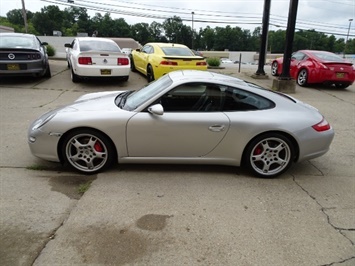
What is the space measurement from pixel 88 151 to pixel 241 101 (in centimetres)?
205

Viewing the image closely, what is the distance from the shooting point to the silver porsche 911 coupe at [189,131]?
372 cm

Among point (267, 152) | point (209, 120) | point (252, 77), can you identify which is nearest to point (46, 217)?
point (209, 120)

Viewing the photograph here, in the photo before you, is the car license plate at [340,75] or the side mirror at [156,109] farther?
the car license plate at [340,75]

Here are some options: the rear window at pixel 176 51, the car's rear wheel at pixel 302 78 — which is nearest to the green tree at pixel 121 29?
the car's rear wheel at pixel 302 78

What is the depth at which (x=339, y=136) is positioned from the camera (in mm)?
5891

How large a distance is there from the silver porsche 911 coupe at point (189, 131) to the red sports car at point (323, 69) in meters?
7.74

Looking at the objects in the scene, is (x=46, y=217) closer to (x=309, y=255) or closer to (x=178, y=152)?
(x=178, y=152)

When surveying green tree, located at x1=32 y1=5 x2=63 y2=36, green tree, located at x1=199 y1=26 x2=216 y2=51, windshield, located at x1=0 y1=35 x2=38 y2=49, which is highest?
green tree, located at x1=32 y1=5 x2=63 y2=36

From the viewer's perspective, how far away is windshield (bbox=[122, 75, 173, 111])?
3902mm

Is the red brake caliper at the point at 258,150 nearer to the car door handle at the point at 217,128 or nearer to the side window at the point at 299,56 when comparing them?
the car door handle at the point at 217,128

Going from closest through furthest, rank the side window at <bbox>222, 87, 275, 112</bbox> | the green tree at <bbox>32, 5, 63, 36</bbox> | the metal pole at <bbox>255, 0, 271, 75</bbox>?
the side window at <bbox>222, 87, 275, 112</bbox>, the metal pole at <bbox>255, 0, 271, 75</bbox>, the green tree at <bbox>32, 5, 63, 36</bbox>

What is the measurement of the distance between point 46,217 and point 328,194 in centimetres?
318

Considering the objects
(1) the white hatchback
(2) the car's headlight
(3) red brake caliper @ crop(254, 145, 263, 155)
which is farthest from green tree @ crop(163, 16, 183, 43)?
(3) red brake caliper @ crop(254, 145, 263, 155)

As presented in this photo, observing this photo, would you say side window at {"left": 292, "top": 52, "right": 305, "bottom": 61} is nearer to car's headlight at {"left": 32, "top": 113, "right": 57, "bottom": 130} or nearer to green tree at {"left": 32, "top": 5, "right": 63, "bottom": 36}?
car's headlight at {"left": 32, "top": 113, "right": 57, "bottom": 130}
